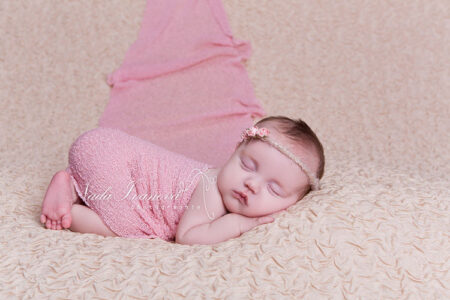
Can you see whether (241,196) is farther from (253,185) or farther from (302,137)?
(302,137)

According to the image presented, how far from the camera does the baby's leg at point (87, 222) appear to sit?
116cm

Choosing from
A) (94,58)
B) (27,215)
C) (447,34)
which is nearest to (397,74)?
(447,34)

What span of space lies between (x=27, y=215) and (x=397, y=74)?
1.46 meters

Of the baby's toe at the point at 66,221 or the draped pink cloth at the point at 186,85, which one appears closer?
the baby's toe at the point at 66,221

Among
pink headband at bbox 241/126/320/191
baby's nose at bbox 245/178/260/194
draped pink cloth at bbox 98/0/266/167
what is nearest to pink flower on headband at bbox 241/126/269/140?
pink headband at bbox 241/126/320/191

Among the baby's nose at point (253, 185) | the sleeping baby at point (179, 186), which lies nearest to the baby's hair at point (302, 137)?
the sleeping baby at point (179, 186)

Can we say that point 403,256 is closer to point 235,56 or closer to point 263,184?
point 263,184

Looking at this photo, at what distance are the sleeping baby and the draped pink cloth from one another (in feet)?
1.25

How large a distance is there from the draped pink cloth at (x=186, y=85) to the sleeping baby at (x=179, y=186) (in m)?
0.38

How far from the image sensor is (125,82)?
1.86 meters

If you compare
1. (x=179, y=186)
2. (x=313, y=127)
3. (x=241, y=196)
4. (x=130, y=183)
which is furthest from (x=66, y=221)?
(x=313, y=127)

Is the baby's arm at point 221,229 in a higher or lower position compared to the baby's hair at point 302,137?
lower

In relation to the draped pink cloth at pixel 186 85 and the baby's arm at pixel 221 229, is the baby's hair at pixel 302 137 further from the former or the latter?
the draped pink cloth at pixel 186 85

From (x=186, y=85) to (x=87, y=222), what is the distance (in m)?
0.83
